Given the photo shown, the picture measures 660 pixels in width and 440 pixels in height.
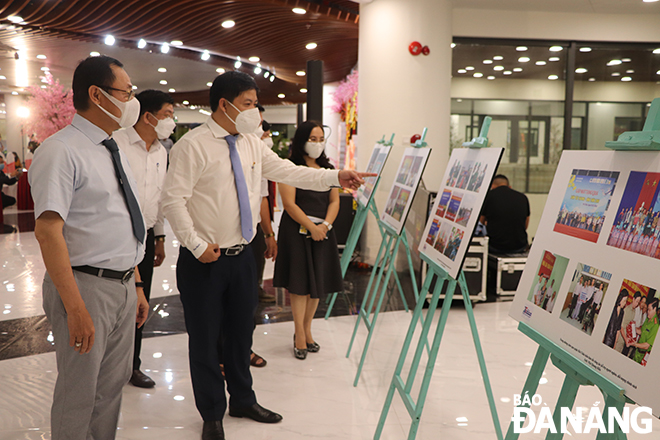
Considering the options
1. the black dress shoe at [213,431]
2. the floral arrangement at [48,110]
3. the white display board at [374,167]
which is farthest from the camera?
the floral arrangement at [48,110]

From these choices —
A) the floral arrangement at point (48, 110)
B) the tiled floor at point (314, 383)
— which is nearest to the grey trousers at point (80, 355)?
the tiled floor at point (314, 383)

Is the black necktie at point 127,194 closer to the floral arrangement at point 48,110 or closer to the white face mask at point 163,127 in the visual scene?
the white face mask at point 163,127

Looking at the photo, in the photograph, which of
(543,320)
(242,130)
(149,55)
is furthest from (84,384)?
(149,55)

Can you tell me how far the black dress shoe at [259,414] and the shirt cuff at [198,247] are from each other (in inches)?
34.6

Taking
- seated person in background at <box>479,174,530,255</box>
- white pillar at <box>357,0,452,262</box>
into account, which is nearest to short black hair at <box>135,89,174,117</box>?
seated person in background at <box>479,174,530,255</box>

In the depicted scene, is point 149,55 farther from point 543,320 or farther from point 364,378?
point 543,320

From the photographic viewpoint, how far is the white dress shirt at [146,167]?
2.73m

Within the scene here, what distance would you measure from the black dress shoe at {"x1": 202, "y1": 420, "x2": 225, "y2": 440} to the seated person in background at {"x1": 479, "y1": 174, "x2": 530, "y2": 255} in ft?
11.7

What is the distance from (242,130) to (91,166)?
852mm

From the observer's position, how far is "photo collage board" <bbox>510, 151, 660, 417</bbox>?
3.93 feet

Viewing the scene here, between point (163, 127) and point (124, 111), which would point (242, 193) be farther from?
point (163, 127)

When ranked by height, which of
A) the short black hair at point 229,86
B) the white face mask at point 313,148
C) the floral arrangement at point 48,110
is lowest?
the white face mask at point 313,148

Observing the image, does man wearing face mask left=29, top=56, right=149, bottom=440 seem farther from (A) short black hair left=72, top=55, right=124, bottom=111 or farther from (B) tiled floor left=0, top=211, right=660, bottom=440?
(B) tiled floor left=0, top=211, right=660, bottom=440

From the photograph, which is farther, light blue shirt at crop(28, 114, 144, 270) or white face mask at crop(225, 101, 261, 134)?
white face mask at crop(225, 101, 261, 134)
